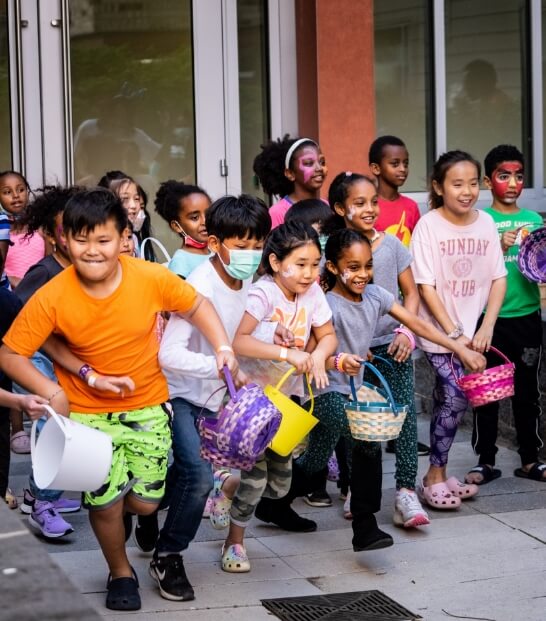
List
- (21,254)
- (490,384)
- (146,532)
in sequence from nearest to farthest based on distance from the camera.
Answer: (146,532), (490,384), (21,254)

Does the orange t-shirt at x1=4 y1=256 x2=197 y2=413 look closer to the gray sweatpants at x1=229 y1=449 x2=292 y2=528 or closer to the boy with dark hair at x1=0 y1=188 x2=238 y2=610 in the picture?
the boy with dark hair at x1=0 y1=188 x2=238 y2=610

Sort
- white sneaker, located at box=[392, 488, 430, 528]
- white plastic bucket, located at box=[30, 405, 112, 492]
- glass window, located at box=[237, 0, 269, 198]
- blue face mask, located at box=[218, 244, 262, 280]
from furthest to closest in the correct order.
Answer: glass window, located at box=[237, 0, 269, 198] < white sneaker, located at box=[392, 488, 430, 528] < blue face mask, located at box=[218, 244, 262, 280] < white plastic bucket, located at box=[30, 405, 112, 492]

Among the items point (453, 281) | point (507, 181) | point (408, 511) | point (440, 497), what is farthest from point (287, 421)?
point (507, 181)

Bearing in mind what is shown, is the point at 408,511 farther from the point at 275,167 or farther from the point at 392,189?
the point at 275,167

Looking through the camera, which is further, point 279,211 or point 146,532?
point 279,211

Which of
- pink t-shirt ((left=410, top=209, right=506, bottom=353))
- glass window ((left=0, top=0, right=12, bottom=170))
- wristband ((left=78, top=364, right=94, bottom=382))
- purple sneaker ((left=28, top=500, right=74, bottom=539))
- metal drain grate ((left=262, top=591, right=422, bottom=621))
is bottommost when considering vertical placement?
metal drain grate ((left=262, top=591, right=422, bottom=621))

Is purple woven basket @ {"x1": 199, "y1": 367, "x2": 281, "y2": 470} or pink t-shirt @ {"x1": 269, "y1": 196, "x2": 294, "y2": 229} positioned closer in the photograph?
purple woven basket @ {"x1": 199, "y1": 367, "x2": 281, "y2": 470}

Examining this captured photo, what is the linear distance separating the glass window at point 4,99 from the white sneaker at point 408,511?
468 centimetres

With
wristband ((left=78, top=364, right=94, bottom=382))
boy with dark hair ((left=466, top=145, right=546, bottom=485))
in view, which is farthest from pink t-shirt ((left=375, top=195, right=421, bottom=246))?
wristband ((left=78, top=364, right=94, bottom=382))

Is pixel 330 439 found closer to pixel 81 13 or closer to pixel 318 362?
pixel 318 362

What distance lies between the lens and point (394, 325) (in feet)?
19.7

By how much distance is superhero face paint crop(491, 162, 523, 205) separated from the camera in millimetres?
6867

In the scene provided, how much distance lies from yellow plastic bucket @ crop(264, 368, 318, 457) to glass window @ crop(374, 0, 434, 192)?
5550 mm

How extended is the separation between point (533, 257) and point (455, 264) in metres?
0.64
